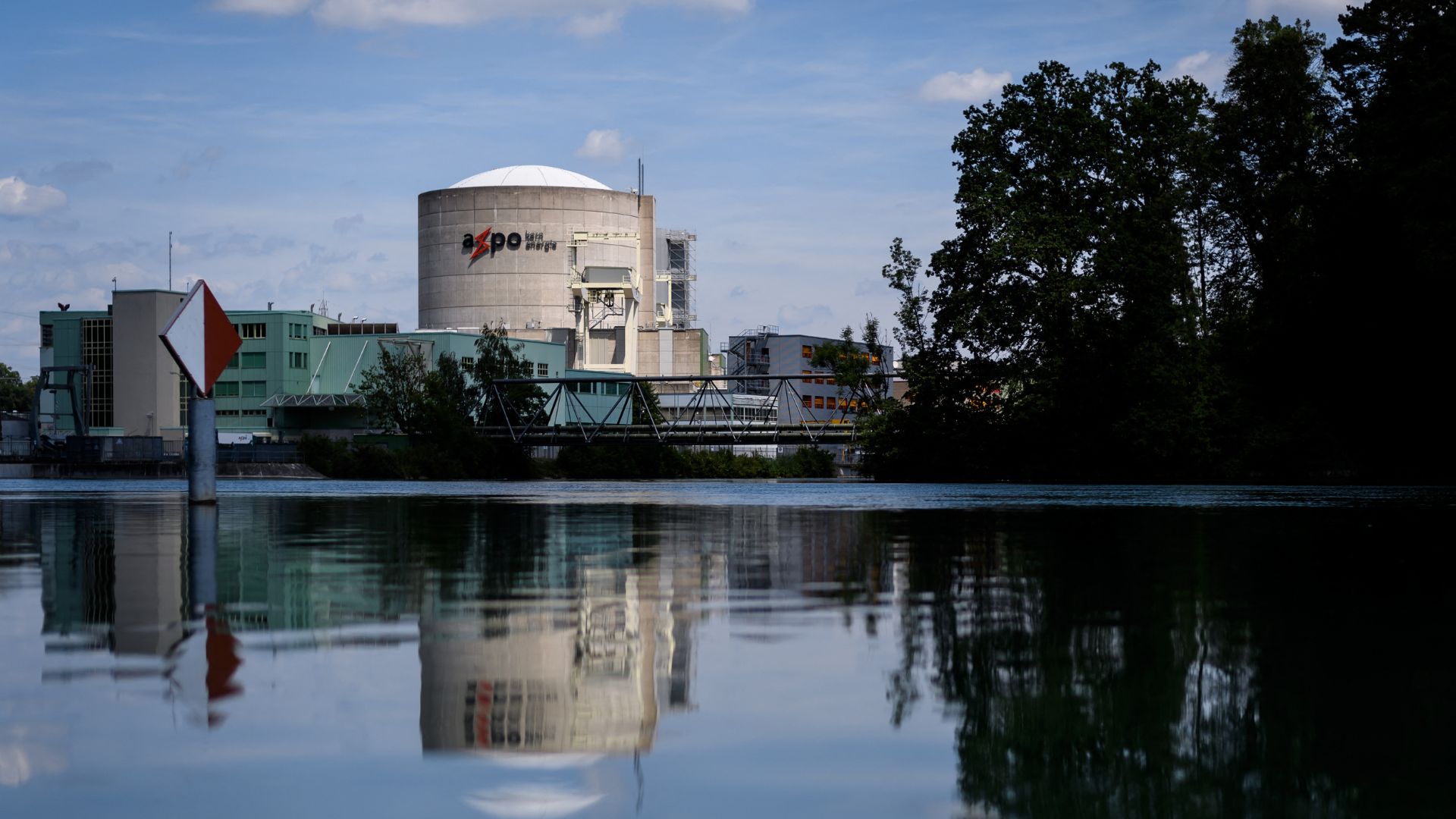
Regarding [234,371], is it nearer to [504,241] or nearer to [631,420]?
[504,241]

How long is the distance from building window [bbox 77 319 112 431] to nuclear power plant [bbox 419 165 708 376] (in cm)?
3163

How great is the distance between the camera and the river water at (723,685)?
13.5 ft

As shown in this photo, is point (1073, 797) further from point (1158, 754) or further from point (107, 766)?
point (107, 766)

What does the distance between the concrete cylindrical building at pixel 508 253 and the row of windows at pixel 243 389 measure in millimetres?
25686

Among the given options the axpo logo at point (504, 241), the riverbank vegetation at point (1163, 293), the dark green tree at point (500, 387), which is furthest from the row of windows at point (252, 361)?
the riverbank vegetation at point (1163, 293)

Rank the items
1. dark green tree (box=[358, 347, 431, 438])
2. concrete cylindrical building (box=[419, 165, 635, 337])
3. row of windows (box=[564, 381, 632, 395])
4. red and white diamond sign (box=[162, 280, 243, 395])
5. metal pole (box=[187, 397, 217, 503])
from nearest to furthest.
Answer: red and white diamond sign (box=[162, 280, 243, 395]) < metal pole (box=[187, 397, 217, 503]) < dark green tree (box=[358, 347, 431, 438]) < row of windows (box=[564, 381, 632, 395]) < concrete cylindrical building (box=[419, 165, 635, 337])

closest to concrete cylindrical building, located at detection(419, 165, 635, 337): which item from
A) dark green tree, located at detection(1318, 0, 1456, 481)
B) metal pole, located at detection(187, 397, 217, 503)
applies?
dark green tree, located at detection(1318, 0, 1456, 481)

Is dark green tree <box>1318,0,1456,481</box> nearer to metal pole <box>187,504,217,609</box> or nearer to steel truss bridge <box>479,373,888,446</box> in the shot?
metal pole <box>187,504,217,609</box>

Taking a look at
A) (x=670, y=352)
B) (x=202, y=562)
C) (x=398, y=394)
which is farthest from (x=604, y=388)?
(x=202, y=562)

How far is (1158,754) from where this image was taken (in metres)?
4.56

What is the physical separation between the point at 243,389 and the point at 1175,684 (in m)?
133

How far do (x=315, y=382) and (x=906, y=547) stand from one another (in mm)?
124784

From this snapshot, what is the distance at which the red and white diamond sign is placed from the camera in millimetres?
25016

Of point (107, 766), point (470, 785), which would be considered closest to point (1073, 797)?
point (470, 785)
